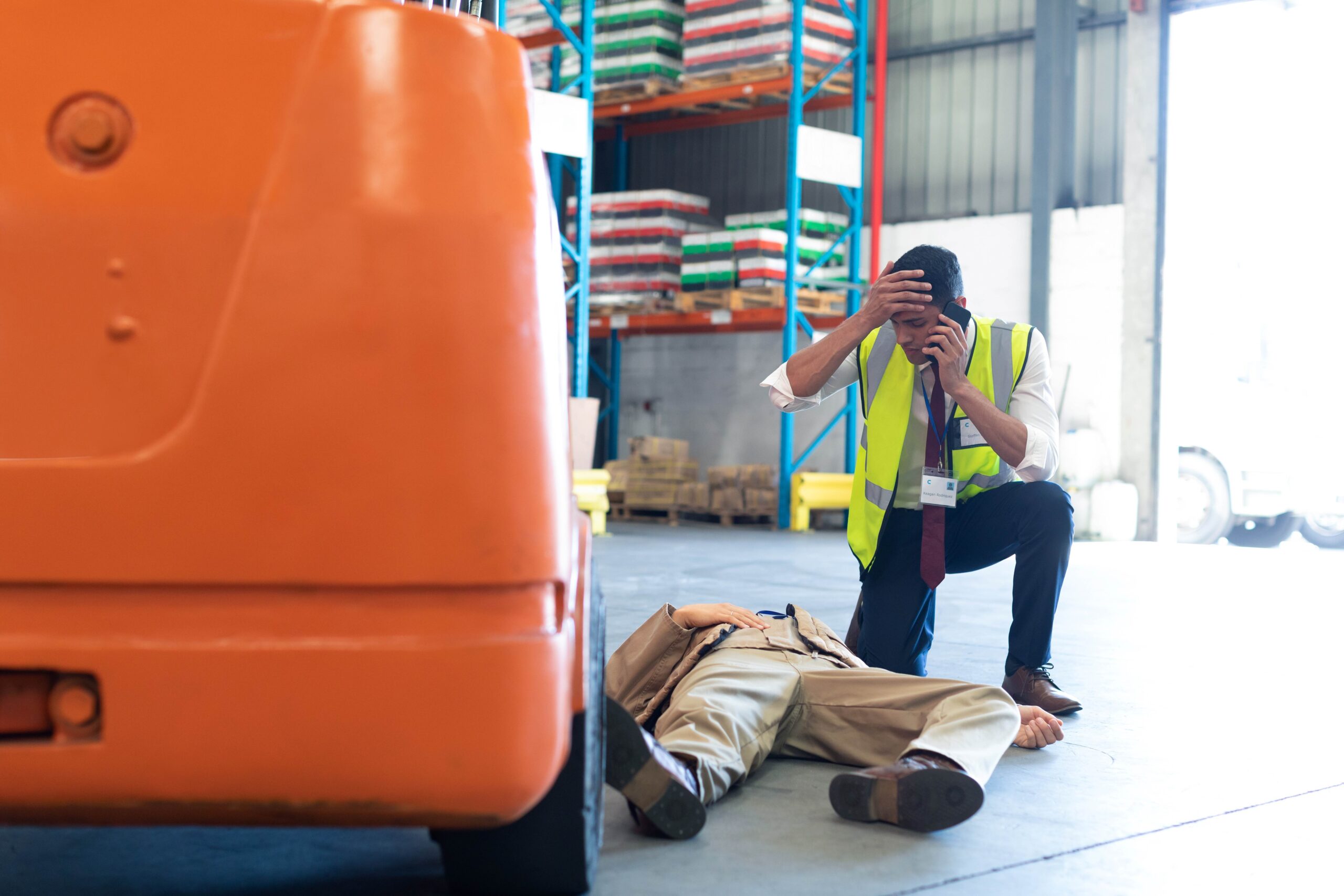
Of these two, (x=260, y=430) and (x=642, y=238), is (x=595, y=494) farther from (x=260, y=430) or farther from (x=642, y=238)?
(x=260, y=430)

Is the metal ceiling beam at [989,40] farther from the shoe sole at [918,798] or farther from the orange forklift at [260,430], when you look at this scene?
the orange forklift at [260,430]

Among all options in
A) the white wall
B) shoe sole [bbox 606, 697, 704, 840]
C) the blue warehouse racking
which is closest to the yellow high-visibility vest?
shoe sole [bbox 606, 697, 704, 840]

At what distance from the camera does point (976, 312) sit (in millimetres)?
12539

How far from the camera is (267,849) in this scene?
2012 mm

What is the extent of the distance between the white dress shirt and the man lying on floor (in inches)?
27.8

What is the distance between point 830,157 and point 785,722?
9765mm

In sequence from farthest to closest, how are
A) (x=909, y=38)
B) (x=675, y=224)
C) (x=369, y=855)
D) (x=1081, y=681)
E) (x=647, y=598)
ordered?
1. (x=909, y=38)
2. (x=675, y=224)
3. (x=647, y=598)
4. (x=1081, y=681)
5. (x=369, y=855)

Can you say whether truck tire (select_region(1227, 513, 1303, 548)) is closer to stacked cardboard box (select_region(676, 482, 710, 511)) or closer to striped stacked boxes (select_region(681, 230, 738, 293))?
stacked cardboard box (select_region(676, 482, 710, 511))

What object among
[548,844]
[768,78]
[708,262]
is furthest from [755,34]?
[548,844]

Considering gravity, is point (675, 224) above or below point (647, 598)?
above

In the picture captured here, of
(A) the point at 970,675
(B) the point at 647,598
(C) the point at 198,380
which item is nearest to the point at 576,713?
(C) the point at 198,380

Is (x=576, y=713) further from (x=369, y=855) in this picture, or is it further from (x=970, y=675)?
(x=970, y=675)

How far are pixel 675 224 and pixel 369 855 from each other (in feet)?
35.2

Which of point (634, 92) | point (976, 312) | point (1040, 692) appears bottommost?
→ point (1040, 692)
